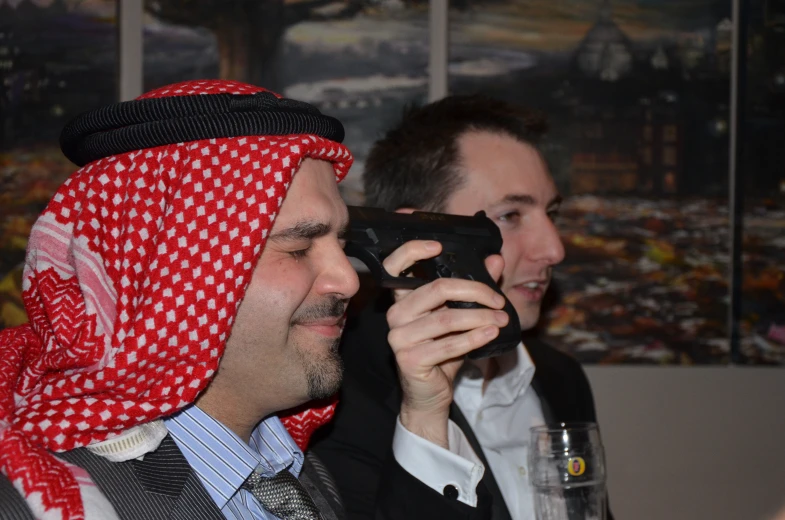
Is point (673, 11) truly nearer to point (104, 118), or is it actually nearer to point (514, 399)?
point (514, 399)

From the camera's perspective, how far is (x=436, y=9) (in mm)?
3000

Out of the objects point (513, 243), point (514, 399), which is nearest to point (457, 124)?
point (513, 243)

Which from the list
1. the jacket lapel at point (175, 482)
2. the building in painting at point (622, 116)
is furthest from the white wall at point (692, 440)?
the jacket lapel at point (175, 482)

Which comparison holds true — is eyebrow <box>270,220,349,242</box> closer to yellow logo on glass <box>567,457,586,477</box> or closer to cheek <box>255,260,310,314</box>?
cheek <box>255,260,310,314</box>

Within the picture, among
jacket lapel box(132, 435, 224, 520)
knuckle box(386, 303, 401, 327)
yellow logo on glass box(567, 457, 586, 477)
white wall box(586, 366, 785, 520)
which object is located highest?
knuckle box(386, 303, 401, 327)

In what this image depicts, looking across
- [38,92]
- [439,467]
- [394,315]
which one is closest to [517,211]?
[394,315]

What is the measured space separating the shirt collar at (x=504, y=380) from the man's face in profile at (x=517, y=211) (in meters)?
0.11

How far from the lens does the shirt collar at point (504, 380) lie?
220 centimetres

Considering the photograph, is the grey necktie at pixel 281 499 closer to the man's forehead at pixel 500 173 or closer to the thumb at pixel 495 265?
the thumb at pixel 495 265

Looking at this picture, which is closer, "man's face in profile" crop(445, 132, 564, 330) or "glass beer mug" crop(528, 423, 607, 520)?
"glass beer mug" crop(528, 423, 607, 520)

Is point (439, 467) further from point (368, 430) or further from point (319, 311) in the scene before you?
point (319, 311)

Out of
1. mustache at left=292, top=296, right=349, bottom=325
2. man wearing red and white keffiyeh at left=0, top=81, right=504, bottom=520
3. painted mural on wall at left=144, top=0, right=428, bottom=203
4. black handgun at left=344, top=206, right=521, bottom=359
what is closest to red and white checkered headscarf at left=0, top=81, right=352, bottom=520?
man wearing red and white keffiyeh at left=0, top=81, right=504, bottom=520

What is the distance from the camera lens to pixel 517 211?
2.14 metres

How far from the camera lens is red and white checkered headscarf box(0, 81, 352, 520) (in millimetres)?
1143
